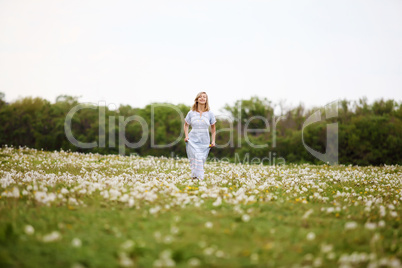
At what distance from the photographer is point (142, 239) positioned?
4883 mm

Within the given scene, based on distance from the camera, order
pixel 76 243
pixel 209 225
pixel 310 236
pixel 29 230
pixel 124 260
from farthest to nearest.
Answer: pixel 209 225
pixel 310 236
pixel 29 230
pixel 76 243
pixel 124 260

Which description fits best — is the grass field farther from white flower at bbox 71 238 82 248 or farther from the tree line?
the tree line

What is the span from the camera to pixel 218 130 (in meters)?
35.0

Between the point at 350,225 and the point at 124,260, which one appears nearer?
the point at 124,260

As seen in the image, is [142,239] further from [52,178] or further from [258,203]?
[52,178]

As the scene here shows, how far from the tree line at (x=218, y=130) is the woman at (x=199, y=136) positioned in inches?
726

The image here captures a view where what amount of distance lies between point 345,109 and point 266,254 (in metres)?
32.0

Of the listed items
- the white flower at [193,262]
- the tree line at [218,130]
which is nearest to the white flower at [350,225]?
the white flower at [193,262]

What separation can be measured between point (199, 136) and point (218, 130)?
23566 millimetres

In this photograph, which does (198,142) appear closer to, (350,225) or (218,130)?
(350,225)

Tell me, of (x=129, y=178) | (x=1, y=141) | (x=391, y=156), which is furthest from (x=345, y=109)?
(x=1, y=141)

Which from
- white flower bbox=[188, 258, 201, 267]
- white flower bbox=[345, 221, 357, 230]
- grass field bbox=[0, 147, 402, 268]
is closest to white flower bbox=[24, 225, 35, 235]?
grass field bbox=[0, 147, 402, 268]

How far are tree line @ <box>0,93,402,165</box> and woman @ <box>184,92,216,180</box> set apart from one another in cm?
1843

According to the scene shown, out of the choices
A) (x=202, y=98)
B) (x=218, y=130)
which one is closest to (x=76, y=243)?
(x=202, y=98)
